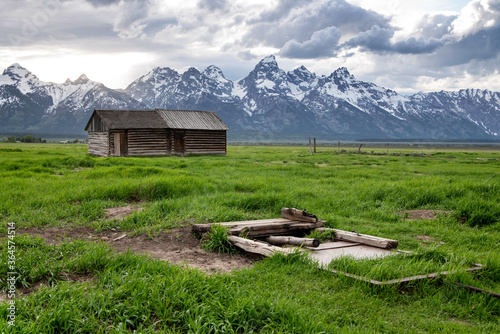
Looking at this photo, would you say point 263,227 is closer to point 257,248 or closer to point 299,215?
point 299,215

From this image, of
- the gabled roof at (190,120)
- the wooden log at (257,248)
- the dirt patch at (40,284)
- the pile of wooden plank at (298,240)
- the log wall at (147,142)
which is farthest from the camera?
the gabled roof at (190,120)

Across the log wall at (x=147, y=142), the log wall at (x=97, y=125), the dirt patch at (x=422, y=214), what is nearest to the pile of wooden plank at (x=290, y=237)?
the dirt patch at (x=422, y=214)

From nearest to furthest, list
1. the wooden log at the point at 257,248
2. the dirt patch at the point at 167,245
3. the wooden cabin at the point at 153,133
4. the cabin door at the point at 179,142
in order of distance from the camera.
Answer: the dirt patch at the point at 167,245 → the wooden log at the point at 257,248 → the wooden cabin at the point at 153,133 → the cabin door at the point at 179,142

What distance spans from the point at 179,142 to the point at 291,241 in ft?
113

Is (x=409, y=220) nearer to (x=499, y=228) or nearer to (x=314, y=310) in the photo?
(x=499, y=228)

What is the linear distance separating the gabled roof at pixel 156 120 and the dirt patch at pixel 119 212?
29.1 metres

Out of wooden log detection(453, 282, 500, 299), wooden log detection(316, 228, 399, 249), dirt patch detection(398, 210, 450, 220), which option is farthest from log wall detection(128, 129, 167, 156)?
wooden log detection(453, 282, 500, 299)

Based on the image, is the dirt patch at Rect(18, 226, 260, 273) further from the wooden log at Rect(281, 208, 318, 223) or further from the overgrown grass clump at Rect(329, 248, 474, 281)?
the wooden log at Rect(281, 208, 318, 223)

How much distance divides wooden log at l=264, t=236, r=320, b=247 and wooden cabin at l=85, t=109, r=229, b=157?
107 ft

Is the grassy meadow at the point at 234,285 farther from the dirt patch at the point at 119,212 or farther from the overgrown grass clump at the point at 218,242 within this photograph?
the overgrown grass clump at the point at 218,242

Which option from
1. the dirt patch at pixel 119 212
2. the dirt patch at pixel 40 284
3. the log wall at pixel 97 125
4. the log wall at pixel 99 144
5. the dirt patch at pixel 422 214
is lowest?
the dirt patch at pixel 422 214

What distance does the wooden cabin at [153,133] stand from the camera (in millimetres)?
38125

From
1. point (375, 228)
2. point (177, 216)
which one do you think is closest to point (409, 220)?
point (375, 228)

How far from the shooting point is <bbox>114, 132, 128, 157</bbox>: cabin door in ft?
124
